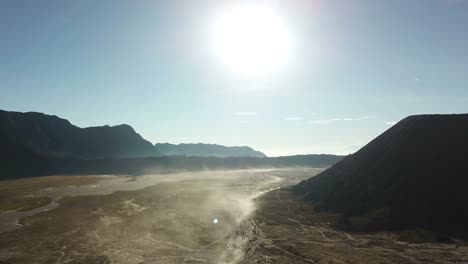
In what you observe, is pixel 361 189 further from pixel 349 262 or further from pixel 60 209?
pixel 60 209

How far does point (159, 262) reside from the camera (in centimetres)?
3975

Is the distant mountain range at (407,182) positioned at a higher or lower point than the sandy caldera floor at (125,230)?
higher

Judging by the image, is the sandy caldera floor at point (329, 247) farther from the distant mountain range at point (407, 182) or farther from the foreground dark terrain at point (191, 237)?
the distant mountain range at point (407, 182)

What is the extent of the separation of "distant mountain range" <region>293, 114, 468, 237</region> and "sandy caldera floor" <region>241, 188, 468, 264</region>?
6280 mm

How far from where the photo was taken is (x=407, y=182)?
69.2 m

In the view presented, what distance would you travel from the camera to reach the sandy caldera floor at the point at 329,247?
1624 inches

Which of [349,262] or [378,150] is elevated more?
[378,150]

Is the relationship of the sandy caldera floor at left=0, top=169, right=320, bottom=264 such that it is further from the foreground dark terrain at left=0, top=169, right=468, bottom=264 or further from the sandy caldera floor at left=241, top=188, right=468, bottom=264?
the sandy caldera floor at left=241, top=188, right=468, bottom=264

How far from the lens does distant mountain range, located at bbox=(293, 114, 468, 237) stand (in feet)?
193

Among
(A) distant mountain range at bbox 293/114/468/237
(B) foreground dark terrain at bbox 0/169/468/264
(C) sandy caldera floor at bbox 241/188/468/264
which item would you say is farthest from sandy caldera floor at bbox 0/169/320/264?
(A) distant mountain range at bbox 293/114/468/237

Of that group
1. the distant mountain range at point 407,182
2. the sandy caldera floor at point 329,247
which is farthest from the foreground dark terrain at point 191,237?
the distant mountain range at point 407,182

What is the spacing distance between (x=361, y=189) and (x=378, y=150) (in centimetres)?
1773

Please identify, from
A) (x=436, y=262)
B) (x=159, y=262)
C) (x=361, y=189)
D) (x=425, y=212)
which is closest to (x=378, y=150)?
(x=361, y=189)

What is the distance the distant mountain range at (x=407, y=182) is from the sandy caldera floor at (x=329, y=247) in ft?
20.6
